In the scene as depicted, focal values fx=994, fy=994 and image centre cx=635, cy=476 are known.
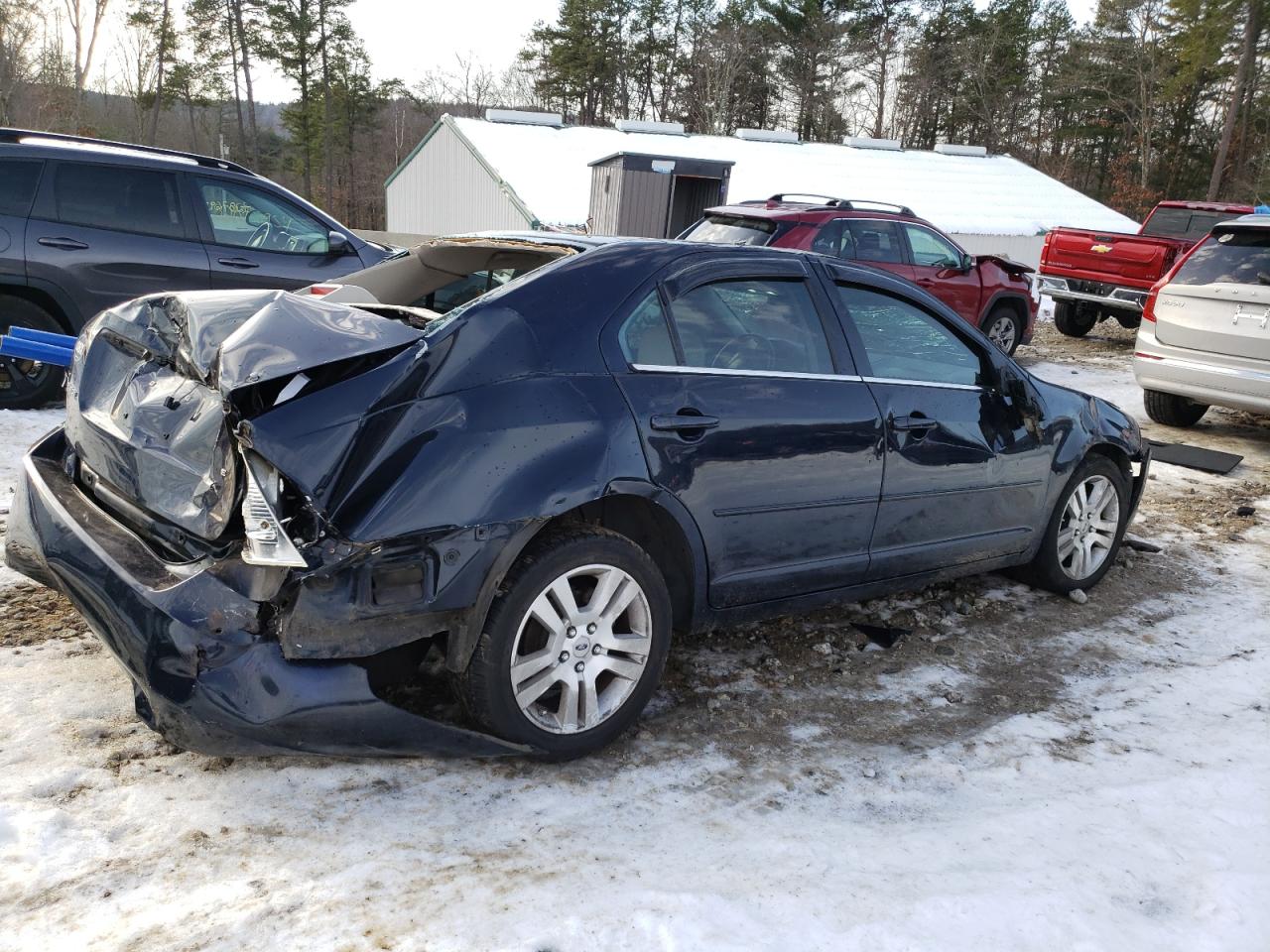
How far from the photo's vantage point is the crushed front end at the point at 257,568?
262 centimetres

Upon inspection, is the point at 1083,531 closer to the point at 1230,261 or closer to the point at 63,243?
the point at 1230,261

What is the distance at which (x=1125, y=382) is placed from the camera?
1173cm

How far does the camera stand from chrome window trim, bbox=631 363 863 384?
10.6 feet

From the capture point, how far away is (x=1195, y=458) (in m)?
8.09

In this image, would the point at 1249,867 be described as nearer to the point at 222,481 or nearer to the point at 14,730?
the point at 222,481

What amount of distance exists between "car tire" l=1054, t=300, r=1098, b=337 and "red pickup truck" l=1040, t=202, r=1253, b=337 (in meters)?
0.03

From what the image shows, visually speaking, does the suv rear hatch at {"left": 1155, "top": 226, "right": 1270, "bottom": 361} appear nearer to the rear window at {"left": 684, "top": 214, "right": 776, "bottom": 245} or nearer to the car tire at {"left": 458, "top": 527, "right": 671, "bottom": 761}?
the rear window at {"left": 684, "top": 214, "right": 776, "bottom": 245}

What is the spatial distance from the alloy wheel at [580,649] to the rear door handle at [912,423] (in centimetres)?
135

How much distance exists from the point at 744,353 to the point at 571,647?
123 cm

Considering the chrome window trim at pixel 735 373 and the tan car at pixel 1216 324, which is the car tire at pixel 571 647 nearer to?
the chrome window trim at pixel 735 373

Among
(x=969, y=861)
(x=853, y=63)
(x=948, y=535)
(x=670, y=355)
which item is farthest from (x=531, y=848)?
(x=853, y=63)

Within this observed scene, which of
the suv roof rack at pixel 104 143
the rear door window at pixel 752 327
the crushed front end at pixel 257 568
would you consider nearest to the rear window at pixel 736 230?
the suv roof rack at pixel 104 143

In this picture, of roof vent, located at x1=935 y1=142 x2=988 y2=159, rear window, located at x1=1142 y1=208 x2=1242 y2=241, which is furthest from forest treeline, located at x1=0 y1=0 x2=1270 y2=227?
rear window, located at x1=1142 y1=208 x2=1242 y2=241

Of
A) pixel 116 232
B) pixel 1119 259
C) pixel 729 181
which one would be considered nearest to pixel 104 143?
pixel 116 232
